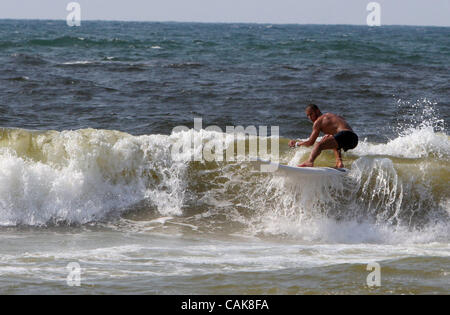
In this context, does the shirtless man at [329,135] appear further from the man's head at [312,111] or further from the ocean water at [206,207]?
the ocean water at [206,207]

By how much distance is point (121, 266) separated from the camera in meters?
6.74

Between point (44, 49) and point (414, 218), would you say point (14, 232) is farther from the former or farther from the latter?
point (44, 49)

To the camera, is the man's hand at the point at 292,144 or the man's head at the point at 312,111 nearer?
the man's hand at the point at 292,144

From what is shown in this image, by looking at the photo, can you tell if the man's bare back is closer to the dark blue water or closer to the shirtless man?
the shirtless man

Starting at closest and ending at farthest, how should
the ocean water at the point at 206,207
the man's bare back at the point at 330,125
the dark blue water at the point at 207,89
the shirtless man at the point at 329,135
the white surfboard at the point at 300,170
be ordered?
1. the ocean water at the point at 206,207
2. the white surfboard at the point at 300,170
3. the shirtless man at the point at 329,135
4. the man's bare back at the point at 330,125
5. the dark blue water at the point at 207,89

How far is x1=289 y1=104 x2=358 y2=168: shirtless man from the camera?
914 centimetres

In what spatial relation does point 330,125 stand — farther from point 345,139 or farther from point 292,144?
point 292,144

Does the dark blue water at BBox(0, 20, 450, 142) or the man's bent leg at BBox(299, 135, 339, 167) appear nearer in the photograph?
the man's bent leg at BBox(299, 135, 339, 167)

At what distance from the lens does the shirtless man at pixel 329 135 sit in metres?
9.14

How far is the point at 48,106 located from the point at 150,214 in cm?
904

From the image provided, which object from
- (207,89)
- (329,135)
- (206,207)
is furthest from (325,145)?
(207,89)

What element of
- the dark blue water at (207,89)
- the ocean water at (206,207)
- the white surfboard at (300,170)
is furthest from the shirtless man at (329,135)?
the dark blue water at (207,89)

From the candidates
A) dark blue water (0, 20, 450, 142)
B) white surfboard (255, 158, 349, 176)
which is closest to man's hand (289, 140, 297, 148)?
white surfboard (255, 158, 349, 176)
